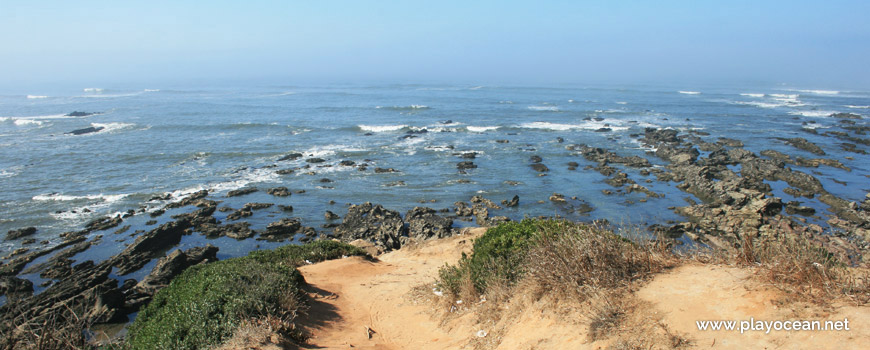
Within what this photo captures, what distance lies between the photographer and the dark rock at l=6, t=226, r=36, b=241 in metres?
21.4

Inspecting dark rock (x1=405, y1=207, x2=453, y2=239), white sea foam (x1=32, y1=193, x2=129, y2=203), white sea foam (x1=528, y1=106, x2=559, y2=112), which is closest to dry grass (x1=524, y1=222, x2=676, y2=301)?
dark rock (x1=405, y1=207, x2=453, y2=239)

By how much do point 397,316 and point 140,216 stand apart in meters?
20.4

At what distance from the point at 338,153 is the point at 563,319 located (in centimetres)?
3412

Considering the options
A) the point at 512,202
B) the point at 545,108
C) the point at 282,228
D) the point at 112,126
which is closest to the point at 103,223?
the point at 282,228

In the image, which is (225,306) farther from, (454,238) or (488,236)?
(454,238)

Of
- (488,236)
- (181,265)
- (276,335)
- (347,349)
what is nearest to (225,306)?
(276,335)

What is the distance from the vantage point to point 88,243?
20.7m

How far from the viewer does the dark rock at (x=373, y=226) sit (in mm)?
21250

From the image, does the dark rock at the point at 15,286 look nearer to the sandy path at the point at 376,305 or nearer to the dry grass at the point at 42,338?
the sandy path at the point at 376,305

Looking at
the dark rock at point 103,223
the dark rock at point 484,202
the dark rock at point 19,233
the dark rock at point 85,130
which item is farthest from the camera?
the dark rock at point 85,130

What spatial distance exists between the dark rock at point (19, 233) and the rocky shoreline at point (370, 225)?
0.04 metres

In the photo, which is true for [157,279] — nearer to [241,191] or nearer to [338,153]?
[241,191]

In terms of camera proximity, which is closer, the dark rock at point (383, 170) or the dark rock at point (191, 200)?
the dark rock at point (191, 200)

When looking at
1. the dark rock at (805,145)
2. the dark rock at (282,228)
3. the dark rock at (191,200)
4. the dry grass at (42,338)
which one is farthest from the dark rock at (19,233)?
the dark rock at (805,145)
